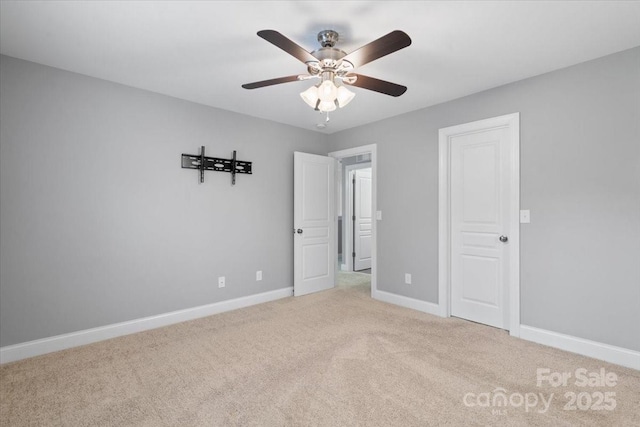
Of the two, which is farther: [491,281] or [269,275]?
[269,275]

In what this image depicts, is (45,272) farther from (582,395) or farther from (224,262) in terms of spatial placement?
(582,395)

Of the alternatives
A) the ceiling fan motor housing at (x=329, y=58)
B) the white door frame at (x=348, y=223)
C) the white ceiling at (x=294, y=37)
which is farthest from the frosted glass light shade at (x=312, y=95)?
the white door frame at (x=348, y=223)

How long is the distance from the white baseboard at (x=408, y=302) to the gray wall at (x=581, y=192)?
0.92 meters

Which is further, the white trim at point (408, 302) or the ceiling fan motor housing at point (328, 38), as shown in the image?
the white trim at point (408, 302)

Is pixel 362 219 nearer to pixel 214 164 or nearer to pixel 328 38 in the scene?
pixel 214 164

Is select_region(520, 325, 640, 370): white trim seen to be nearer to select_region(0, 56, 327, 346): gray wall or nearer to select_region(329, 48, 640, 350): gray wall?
select_region(329, 48, 640, 350): gray wall

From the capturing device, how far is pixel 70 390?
207cm

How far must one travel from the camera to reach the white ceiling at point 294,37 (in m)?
1.90

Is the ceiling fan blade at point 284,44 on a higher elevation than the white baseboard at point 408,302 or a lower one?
Result: higher

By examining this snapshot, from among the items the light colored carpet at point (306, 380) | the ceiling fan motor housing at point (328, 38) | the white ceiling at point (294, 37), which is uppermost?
the white ceiling at point (294, 37)

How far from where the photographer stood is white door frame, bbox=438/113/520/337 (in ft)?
9.61

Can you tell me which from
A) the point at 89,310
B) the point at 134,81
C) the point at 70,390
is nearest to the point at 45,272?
the point at 89,310

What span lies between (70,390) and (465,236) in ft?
12.2

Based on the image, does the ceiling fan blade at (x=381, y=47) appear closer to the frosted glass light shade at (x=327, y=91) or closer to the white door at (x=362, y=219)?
the frosted glass light shade at (x=327, y=91)
